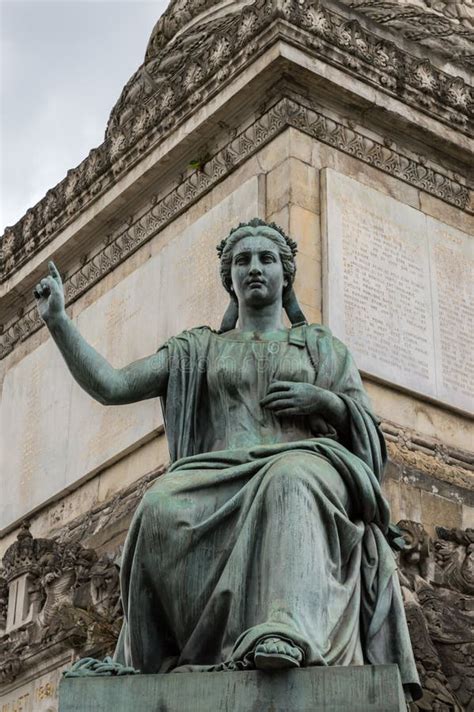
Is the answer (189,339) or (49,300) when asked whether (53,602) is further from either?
(49,300)

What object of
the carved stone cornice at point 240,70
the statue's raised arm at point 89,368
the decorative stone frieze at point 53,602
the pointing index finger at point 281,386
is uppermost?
the carved stone cornice at point 240,70

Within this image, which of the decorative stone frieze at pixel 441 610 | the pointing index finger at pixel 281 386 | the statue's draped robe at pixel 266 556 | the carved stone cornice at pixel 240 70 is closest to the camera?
the statue's draped robe at pixel 266 556

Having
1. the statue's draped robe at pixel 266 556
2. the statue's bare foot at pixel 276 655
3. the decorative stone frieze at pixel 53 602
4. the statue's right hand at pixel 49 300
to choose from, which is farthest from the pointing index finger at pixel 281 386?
the decorative stone frieze at pixel 53 602

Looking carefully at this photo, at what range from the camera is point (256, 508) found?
574 centimetres

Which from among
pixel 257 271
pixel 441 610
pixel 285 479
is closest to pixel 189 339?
pixel 257 271

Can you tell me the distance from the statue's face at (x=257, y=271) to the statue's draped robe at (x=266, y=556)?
25.6 inches

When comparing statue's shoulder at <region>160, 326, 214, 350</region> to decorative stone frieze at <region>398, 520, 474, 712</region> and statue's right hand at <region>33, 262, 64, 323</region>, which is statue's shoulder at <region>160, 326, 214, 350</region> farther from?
decorative stone frieze at <region>398, 520, 474, 712</region>

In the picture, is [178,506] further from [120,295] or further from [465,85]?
[465,85]

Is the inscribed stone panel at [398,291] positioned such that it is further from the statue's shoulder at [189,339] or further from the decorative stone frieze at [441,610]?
the statue's shoulder at [189,339]

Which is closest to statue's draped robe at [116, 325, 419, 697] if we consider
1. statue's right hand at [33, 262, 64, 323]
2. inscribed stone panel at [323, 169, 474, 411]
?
statue's right hand at [33, 262, 64, 323]

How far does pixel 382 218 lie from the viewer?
1235 cm

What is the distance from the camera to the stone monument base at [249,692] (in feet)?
17.0

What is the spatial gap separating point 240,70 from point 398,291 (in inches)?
93.5

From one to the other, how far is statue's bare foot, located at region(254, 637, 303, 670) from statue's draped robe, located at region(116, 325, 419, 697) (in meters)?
→ 0.07
